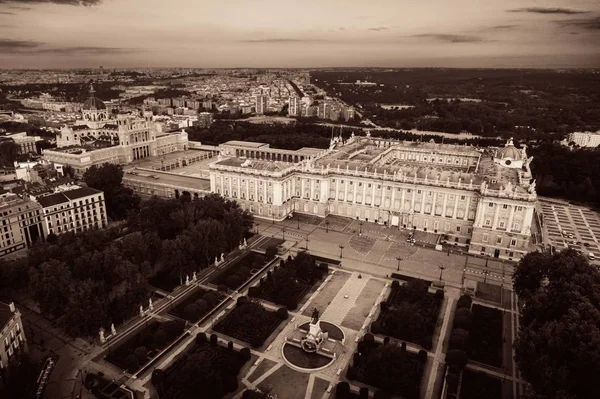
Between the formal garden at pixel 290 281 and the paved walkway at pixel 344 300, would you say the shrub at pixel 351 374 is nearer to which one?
the paved walkway at pixel 344 300

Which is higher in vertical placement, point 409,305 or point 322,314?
point 409,305

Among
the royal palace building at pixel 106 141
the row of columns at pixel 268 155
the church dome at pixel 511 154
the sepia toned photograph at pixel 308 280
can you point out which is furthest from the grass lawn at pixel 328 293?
the royal palace building at pixel 106 141

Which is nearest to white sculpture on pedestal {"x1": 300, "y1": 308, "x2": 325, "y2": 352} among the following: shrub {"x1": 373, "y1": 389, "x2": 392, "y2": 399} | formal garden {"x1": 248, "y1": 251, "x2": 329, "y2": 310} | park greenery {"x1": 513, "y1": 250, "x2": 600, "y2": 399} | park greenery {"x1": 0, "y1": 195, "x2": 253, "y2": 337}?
formal garden {"x1": 248, "y1": 251, "x2": 329, "y2": 310}

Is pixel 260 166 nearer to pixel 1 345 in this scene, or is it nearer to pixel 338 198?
pixel 338 198

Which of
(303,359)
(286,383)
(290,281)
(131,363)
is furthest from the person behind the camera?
→ (290,281)

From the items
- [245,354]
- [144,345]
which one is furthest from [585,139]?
[144,345]

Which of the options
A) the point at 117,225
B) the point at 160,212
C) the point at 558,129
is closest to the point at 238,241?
the point at 160,212

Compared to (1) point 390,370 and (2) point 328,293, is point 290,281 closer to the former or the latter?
(2) point 328,293
